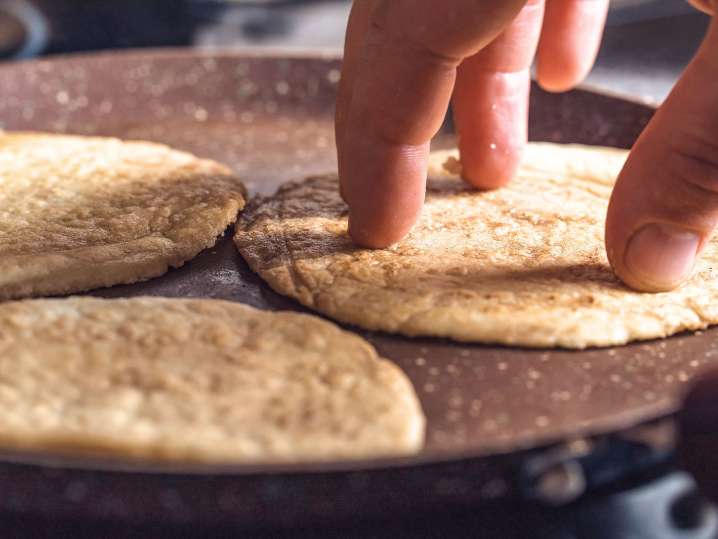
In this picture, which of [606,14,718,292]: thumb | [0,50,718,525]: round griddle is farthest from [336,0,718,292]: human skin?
[0,50,718,525]: round griddle

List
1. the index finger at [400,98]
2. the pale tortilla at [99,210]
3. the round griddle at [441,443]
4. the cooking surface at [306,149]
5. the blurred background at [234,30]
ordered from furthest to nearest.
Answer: the blurred background at [234,30] → the pale tortilla at [99,210] → the index finger at [400,98] → the cooking surface at [306,149] → the round griddle at [441,443]

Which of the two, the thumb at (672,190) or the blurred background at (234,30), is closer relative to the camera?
the thumb at (672,190)

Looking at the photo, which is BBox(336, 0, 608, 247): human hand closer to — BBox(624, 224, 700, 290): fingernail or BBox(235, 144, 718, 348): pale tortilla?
BBox(235, 144, 718, 348): pale tortilla

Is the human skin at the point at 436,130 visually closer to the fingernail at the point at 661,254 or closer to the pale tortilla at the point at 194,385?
the fingernail at the point at 661,254

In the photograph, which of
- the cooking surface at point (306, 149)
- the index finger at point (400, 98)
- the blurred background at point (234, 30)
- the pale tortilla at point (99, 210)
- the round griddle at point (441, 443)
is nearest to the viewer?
the round griddle at point (441, 443)

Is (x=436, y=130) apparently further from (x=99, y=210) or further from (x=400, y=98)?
(x=99, y=210)

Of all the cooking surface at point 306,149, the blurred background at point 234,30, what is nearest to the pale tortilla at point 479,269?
the cooking surface at point 306,149

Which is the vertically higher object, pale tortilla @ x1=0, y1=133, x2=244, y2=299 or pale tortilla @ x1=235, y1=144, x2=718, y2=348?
pale tortilla @ x1=235, y1=144, x2=718, y2=348

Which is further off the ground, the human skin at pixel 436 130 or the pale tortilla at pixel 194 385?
the human skin at pixel 436 130
